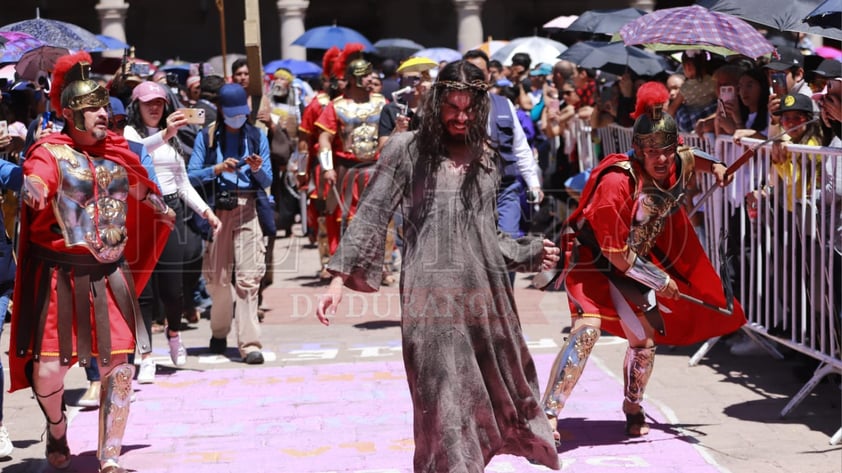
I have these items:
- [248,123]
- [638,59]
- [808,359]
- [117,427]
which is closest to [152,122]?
[248,123]

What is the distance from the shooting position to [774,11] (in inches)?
328

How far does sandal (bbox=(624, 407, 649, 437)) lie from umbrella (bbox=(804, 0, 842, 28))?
227cm

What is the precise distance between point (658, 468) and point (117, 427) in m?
2.50

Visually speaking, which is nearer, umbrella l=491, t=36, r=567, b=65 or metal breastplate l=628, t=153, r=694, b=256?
metal breastplate l=628, t=153, r=694, b=256

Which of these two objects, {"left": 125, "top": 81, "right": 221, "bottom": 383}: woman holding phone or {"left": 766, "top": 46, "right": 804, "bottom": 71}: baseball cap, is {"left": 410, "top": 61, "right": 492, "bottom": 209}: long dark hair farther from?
{"left": 766, "top": 46, "right": 804, "bottom": 71}: baseball cap

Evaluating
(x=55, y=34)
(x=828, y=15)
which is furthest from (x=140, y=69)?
(x=828, y=15)

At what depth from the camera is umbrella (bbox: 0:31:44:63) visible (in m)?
8.02

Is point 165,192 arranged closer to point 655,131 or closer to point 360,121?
point 360,121

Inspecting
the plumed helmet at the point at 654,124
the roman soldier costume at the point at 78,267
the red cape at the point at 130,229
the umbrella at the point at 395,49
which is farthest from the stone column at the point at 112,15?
the plumed helmet at the point at 654,124

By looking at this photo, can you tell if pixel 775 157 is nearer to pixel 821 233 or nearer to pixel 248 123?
pixel 821 233

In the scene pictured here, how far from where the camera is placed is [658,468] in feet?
19.2

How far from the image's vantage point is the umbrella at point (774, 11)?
8008 millimetres

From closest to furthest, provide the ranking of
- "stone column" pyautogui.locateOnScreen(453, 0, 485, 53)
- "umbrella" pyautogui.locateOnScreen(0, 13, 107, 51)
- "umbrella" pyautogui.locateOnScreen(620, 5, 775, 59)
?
1. "umbrella" pyautogui.locateOnScreen(620, 5, 775, 59)
2. "umbrella" pyautogui.locateOnScreen(0, 13, 107, 51)
3. "stone column" pyautogui.locateOnScreen(453, 0, 485, 53)

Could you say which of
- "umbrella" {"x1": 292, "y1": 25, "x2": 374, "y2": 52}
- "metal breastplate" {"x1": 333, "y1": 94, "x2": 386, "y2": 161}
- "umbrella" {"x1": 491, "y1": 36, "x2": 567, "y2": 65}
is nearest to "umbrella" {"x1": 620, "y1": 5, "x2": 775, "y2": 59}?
"metal breastplate" {"x1": 333, "y1": 94, "x2": 386, "y2": 161}
